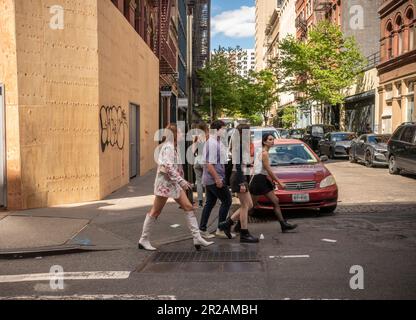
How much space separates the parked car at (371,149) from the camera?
850 inches

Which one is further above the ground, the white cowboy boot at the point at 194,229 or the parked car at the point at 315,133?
the parked car at the point at 315,133

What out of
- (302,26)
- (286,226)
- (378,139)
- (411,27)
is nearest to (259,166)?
(286,226)

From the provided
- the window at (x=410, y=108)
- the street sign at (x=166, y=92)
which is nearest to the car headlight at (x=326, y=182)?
the street sign at (x=166, y=92)

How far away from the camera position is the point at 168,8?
24781 mm

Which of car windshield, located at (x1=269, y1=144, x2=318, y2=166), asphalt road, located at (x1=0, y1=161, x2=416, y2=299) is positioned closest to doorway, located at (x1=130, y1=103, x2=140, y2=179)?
car windshield, located at (x1=269, y1=144, x2=318, y2=166)

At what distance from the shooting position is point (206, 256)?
7371 mm

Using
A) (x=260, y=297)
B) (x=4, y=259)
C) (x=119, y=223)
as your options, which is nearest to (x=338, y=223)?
(x=119, y=223)

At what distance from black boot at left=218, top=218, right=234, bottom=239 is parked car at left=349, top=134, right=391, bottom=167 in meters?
14.7

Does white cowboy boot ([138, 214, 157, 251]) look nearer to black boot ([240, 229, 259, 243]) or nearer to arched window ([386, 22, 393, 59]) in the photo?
black boot ([240, 229, 259, 243])

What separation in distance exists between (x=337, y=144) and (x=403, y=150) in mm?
9890

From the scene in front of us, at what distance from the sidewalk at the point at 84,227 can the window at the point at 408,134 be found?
29.8ft

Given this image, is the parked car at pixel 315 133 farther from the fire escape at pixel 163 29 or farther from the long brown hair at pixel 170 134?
the long brown hair at pixel 170 134

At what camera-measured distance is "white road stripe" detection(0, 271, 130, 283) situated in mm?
6223
